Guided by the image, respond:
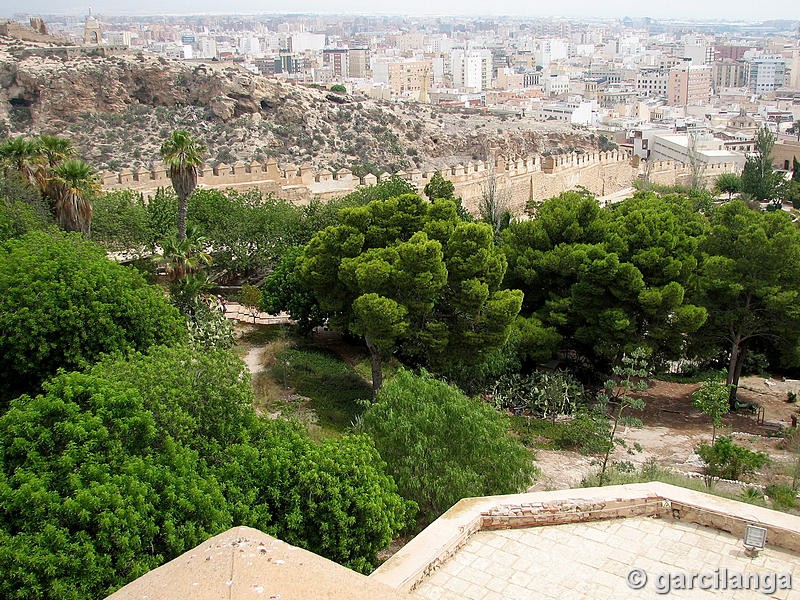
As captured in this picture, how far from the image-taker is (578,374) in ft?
55.3

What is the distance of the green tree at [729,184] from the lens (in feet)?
124

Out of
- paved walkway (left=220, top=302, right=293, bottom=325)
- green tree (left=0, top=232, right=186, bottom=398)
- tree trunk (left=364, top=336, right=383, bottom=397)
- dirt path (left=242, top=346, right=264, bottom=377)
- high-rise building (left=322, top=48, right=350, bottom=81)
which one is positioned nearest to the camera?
green tree (left=0, top=232, right=186, bottom=398)

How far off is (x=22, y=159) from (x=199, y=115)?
1322 inches

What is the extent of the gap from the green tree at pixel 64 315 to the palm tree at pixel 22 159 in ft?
14.6

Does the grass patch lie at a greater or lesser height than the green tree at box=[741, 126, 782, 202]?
lesser

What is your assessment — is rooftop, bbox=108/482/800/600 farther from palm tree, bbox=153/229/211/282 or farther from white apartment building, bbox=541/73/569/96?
white apartment building, bbox=541/73/569/96

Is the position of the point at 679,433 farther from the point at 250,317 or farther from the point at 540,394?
the point at 250,317

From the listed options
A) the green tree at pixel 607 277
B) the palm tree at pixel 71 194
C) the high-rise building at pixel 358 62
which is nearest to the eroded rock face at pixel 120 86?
the palm tree at pixel 71 194

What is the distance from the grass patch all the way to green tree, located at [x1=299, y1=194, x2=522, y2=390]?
0.68 meters

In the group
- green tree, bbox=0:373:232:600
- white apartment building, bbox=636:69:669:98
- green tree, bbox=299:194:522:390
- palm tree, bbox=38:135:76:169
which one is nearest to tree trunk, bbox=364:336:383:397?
green tree, bbox=299:194:522:390

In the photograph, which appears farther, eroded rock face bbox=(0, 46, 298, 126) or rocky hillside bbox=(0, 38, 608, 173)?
eroded rock face bbox=(0, 46, 298, 126)

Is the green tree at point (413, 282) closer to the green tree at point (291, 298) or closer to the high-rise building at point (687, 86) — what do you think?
the green tree at point (291, 298)

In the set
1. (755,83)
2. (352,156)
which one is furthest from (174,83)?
(755,83)

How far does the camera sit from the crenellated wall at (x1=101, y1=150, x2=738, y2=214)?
22703mm
